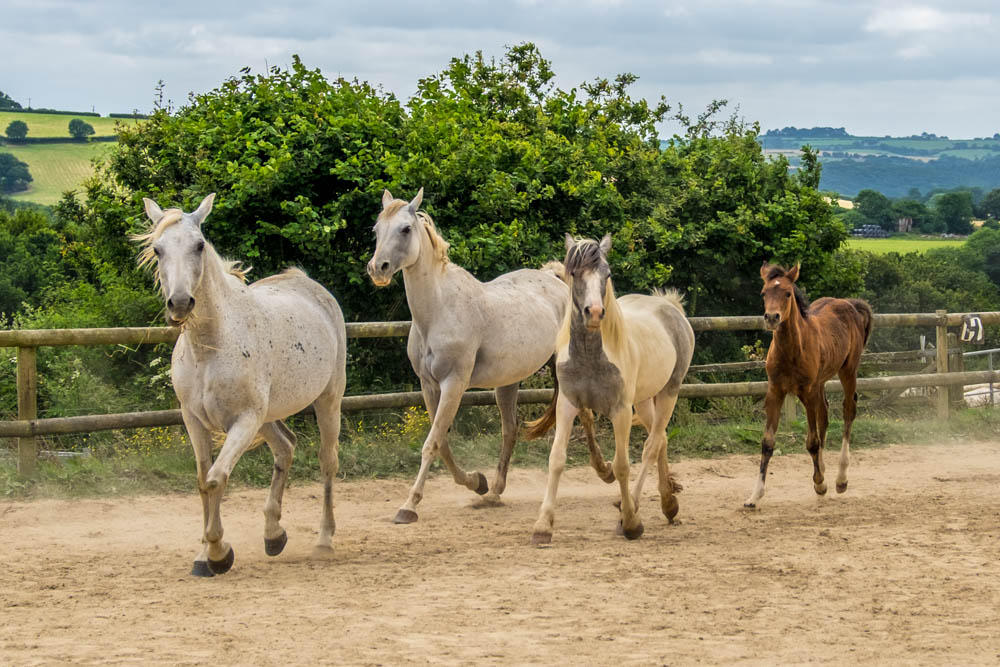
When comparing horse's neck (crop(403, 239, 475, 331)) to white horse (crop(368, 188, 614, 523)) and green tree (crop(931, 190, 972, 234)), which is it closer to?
white horse (crop(368, 188, 614, 523))

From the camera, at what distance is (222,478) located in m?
5.60

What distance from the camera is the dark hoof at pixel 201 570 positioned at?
5766 mm

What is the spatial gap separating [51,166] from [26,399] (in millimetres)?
52451

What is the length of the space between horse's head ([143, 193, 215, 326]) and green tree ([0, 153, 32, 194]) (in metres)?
51.9

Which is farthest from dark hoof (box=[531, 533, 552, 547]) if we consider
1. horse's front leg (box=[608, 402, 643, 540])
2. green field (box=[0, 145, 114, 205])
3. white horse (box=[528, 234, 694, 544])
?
green field (box=[0, 145, 114, 205])

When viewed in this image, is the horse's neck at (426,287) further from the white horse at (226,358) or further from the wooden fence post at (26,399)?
the wooden fence post at (26,399)

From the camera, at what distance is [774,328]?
780cm

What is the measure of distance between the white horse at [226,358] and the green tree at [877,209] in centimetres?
Answer: 5053

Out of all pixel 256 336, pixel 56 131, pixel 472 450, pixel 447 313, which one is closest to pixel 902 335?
pixel 472 450

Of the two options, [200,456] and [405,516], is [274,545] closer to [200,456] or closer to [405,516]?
[200,456]

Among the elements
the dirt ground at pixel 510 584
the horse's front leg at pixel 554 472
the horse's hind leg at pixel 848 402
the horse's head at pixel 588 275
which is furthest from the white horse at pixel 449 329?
the horse's hind leg at pixel 848 402

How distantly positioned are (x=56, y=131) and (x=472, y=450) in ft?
192

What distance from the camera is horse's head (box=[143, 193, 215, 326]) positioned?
521 centimetres

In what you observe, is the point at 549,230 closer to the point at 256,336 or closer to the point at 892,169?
the point at 256,336
